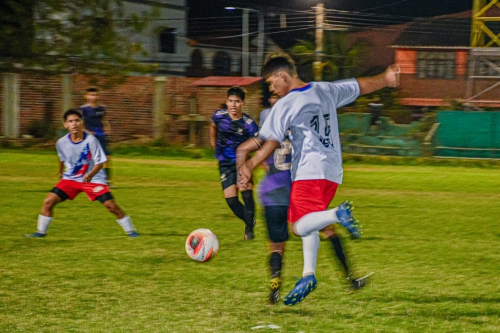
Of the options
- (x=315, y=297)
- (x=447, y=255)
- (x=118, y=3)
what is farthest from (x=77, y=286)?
(x=118, y=3)

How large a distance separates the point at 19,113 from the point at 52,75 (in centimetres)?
190

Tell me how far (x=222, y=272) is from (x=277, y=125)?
2.13 metres

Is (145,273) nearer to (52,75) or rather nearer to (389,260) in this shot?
(389,260)

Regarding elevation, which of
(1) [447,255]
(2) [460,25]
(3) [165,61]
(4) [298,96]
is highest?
(2) [460,25]

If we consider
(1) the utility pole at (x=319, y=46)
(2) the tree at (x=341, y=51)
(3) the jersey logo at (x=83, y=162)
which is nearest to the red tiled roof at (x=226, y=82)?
(2) the tree at (x=341, y=51)

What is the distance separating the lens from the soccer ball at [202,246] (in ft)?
24.0

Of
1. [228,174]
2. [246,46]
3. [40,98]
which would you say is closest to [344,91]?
[228,174]

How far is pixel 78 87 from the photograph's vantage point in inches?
1155

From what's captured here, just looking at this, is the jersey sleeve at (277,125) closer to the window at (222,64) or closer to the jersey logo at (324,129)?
the jersey logo at (324,129)

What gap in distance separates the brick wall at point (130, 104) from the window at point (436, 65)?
2089 centimetres

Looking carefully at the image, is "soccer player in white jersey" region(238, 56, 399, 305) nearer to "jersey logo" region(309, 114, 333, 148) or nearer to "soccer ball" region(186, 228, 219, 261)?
Result: "jersey logo" region(309, 114, 333, 148)

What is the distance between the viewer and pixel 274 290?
19.2 ft

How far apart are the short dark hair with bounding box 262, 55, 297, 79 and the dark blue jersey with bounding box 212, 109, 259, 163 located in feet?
11.0

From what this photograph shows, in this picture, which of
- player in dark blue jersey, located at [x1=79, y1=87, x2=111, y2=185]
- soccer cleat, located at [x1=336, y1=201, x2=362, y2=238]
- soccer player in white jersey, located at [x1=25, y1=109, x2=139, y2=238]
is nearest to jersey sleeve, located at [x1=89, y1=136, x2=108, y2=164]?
soccer player in white jersey, located at [x1=25, y1=109, x2=139, y2=238]
